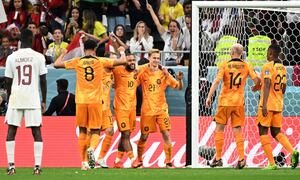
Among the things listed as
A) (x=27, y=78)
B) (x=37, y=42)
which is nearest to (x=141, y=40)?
(x=37, y=42)

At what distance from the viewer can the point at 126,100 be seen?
68.1 ft

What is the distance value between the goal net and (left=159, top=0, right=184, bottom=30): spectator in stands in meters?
3.04

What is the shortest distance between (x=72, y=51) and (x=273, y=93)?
4709 mm

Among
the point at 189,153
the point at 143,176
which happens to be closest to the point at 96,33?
the point at 189,153

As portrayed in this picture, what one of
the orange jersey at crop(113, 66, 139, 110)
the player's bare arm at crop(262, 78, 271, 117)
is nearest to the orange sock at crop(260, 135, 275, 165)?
the player's bare arm at crop(262, 78, 271, 117)

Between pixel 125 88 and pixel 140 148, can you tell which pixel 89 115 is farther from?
pixel 140 148

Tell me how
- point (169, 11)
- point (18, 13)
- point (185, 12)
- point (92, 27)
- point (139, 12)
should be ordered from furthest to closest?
point (139, 12) < point (18, 13) < point (169, 11) < point (185, 12) < point (92, 27)

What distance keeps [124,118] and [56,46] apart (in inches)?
174

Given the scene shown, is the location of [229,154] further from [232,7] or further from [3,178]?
[3,178]

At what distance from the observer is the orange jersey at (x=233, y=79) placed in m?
19.6

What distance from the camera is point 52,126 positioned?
2195 cm

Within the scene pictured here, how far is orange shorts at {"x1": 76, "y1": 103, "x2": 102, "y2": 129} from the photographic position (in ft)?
62.4

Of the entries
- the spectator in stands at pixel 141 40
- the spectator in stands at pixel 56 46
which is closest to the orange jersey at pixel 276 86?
the spectator in stands at pixel 141 40

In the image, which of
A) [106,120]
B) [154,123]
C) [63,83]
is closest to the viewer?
[106,120]
